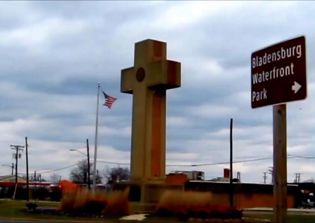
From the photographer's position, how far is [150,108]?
155 feet

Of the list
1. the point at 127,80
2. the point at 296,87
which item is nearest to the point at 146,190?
the point at 127,80

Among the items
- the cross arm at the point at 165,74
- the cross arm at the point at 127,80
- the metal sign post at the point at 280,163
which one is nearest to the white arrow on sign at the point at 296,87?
the metal sign post at the point at 280,163

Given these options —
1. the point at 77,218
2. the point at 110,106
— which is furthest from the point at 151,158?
the point at 77,218

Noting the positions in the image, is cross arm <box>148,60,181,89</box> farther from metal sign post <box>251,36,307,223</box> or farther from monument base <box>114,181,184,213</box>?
metal sign post <box>251,36,307,223</box>

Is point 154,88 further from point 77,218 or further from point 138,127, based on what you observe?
point 77,218

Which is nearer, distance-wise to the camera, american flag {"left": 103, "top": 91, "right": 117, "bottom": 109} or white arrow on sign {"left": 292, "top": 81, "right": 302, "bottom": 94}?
white arrow on sign {"left": 292, "top": 81, "right": 302, "bottom": 94}

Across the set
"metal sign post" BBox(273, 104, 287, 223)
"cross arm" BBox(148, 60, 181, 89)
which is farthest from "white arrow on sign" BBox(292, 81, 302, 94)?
"cross arm" BBox(148, 60, 181, 89)

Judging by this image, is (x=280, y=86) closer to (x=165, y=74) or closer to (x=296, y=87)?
(x=296, y=87)

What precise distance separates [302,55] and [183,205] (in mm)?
30474

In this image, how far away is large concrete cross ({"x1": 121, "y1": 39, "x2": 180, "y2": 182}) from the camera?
4653 centimetres

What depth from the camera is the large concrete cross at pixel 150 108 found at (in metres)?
46.5

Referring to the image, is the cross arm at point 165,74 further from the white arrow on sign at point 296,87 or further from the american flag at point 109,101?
the white arrow on sign at point 296,87

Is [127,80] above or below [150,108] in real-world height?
above

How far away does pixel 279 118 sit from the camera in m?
7.74
